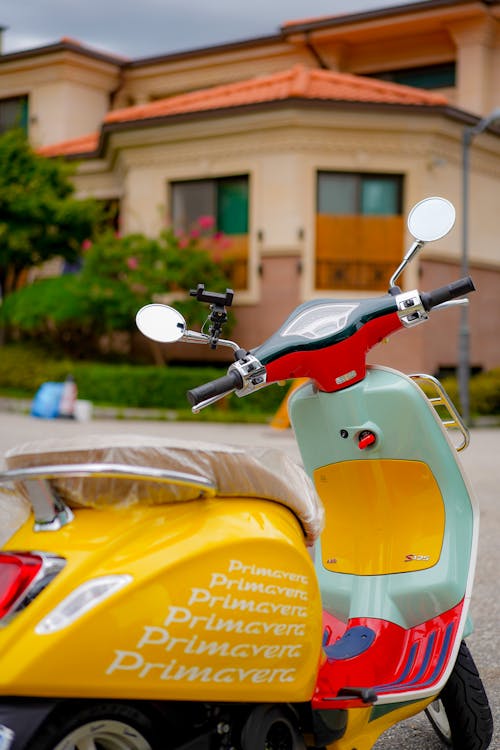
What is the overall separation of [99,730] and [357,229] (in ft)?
62.2

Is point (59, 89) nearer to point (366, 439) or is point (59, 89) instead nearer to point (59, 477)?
point (366, 439)

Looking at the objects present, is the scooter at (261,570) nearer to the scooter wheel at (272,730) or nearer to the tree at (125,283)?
the scooter wheel at (272,730)

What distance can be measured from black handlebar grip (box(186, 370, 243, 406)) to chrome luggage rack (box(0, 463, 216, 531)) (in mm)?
406

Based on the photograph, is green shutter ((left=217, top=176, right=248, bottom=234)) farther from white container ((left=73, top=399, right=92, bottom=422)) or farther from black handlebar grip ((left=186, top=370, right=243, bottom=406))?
black handlebar grip ((left=186, top=370, right=243, bottom=406))

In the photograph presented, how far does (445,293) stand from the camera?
2.89 metres

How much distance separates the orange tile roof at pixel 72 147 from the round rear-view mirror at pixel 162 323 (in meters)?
23.4

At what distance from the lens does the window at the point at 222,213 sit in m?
20.8

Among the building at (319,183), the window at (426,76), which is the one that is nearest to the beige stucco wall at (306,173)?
the building at (319,183)

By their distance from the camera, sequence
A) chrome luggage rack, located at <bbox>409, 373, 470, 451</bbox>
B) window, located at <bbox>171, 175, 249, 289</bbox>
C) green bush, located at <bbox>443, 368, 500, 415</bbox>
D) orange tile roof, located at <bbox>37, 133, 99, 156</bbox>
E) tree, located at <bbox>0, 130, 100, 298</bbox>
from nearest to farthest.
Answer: chrome luggage rack, located at <bbox>409, 373, 470, 451</bbox>, green bush, located at <bbox>443, 368, 500, 415</bbox>, window, located at <bbox>171, 175, 249, 289</bbox>, tree, located at <bbox>0, 130, 100, 298</bbox>, orange tile roof, located at <bbox>37, 133, 99, 156</bbox>

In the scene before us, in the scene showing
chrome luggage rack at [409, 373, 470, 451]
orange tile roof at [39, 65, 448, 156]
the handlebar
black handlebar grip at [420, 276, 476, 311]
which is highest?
orange tile roof at [39, 65, 448, 156]

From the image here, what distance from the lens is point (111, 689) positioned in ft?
6.37

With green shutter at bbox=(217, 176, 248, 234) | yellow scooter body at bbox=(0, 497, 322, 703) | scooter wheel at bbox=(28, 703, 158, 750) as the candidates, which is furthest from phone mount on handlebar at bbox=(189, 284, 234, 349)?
green shutter at bbox=(217, 176, 248, 234)

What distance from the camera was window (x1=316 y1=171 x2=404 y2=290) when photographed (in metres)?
20.2

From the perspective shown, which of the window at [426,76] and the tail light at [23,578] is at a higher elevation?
the window at [426,76]
